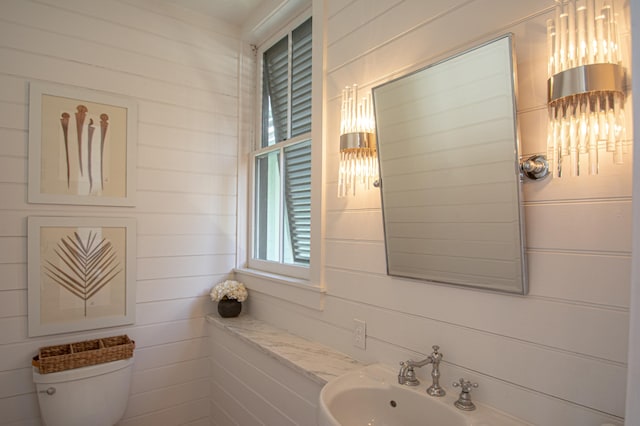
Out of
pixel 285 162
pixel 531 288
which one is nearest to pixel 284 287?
pixel 285 162

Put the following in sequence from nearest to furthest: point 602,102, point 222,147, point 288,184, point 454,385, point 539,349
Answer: point 602,102
point 539,349
point 454,385
point 288,184
point 222,147

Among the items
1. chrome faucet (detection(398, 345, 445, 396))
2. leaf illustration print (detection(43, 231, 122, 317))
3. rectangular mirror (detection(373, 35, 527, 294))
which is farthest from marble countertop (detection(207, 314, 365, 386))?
leaf illustration print (detection(43, 231, 122, 317))

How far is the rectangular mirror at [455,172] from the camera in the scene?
103cm

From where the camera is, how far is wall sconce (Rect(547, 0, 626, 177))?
797mm

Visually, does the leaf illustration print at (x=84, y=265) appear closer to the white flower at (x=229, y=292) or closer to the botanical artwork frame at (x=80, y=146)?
the botanical artwork frame at (x=80, y=146)

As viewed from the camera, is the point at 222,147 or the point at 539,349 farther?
the point at 222,147

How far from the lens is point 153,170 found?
221 cm

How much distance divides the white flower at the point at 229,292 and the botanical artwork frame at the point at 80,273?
47 centimetres

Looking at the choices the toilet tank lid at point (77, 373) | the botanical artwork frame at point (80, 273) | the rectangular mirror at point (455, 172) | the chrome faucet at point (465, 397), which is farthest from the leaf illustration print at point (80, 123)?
the chrome faucet at point (465, 397)

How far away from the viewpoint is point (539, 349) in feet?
3.17

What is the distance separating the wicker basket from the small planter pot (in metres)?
0.51

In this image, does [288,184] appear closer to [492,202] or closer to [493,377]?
[492,202]

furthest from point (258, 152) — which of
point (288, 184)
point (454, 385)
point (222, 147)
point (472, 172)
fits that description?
point (454, 385)

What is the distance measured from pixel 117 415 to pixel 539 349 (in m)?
1.99
